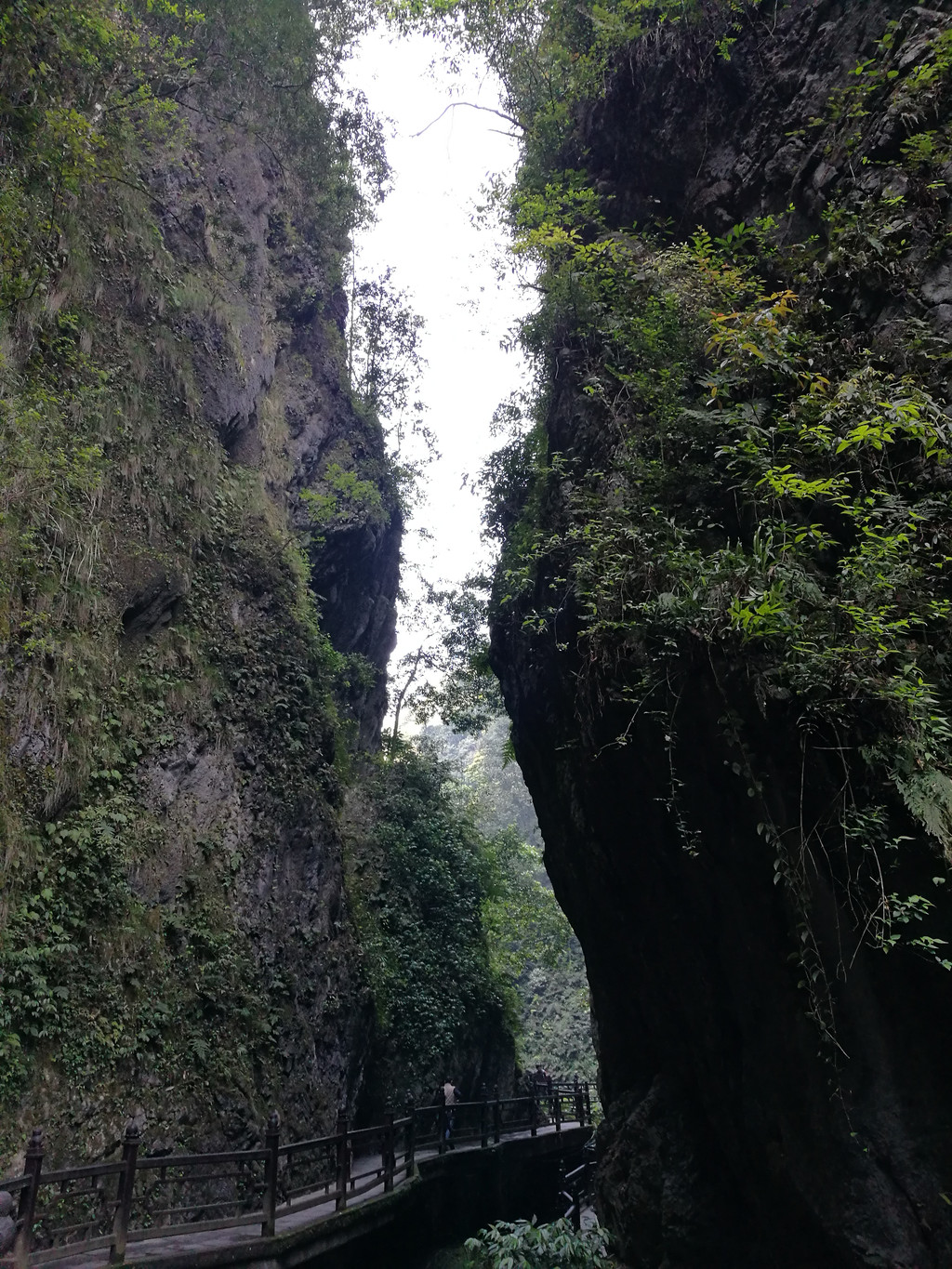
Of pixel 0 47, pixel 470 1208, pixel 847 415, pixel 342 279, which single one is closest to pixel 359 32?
pixel 342 279

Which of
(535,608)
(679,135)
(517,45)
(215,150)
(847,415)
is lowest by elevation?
(847,415)

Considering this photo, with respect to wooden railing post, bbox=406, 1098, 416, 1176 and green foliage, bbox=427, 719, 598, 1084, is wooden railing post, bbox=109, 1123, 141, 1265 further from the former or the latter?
green foliage, bbox=427, 719, 598, 1084

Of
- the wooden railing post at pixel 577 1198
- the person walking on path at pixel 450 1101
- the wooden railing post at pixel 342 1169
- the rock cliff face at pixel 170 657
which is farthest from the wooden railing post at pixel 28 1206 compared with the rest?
the person walking on path at pixel 450 1101

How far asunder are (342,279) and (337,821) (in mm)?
15796

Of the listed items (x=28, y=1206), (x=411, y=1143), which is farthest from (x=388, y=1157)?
(x=28, y=1206)

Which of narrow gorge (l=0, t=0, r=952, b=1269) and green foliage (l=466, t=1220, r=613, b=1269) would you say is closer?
narrow gorge (l=0, t=0, r=952, b=1269)

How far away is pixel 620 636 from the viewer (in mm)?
7176

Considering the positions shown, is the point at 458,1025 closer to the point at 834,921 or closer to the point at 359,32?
the point at 834,921

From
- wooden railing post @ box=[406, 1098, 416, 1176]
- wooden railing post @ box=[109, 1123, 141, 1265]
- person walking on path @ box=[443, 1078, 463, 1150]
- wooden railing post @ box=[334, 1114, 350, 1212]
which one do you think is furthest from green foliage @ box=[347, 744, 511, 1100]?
wooden railing post @ box=[109, 1123, 141, 1265]

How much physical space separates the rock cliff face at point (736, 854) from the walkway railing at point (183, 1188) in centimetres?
329

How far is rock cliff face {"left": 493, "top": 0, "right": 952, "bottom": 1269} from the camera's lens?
4.92m

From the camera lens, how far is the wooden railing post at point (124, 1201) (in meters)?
5.89

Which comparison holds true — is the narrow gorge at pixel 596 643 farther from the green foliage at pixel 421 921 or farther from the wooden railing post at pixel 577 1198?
the wooden railing post at pixel 577 1198

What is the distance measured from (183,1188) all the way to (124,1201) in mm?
2573
